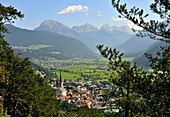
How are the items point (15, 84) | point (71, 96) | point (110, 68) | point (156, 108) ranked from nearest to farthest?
point (156, 108)
point (110, 68)
point (15, 84)
point (71, 96)

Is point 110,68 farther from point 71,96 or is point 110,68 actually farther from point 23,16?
point 71,96

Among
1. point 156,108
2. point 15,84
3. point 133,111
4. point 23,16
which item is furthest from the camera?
point 15,84

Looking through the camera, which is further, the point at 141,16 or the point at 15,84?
the point at 15,84

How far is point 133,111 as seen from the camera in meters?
8.46

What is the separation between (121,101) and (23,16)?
28.1 ft

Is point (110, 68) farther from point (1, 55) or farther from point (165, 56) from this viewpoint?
point (1, 55)

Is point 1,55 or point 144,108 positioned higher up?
point 1,55

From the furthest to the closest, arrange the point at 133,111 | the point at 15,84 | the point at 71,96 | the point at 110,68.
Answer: the point at 71,96 < the point at 15,84 < the point at 110,68 < the point at 133,111

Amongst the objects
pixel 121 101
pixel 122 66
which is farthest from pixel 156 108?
pixel 122 66

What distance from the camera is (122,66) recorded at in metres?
8.98

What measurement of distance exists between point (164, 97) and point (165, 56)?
2301 millimetres

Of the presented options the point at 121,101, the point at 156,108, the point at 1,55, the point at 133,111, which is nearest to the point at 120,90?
the point at 121,101

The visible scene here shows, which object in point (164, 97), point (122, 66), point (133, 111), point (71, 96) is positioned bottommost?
point (71, 96)

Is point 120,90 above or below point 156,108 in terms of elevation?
above
